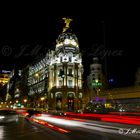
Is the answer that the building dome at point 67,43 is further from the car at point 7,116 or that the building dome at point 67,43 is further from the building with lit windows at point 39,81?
the car at point 7,116

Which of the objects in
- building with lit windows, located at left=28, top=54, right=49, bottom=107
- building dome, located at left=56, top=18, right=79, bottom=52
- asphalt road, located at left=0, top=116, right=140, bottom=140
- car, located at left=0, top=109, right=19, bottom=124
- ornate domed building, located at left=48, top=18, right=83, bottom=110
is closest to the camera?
asphalt road, located at left=0, top=116, right=140, bottom=140

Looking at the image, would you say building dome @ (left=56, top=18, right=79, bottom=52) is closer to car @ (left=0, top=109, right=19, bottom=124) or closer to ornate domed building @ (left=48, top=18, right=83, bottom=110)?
ornate domed building @ (left=48, top=18, right=83, bottom=110)

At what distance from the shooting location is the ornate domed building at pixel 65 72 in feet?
295

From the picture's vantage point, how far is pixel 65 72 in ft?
299

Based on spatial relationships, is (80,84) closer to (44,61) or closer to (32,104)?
(44,61)

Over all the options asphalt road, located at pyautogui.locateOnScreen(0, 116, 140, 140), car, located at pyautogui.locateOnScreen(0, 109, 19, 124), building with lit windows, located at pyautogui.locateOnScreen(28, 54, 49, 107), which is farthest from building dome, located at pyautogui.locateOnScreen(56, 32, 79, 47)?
asphalt road, located at pyautogui.locateOnScreen(0, 116, 140, 140)

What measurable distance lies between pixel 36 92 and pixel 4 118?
3583 inches

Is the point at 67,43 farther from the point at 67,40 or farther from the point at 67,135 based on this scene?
the point at 67,135

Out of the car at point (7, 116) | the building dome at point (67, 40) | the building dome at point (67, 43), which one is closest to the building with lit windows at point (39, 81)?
the building dome at point (67, 43)

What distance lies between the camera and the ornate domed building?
295 feet

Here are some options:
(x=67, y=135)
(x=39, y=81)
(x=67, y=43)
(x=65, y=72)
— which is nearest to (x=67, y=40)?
(x=67, y=43)

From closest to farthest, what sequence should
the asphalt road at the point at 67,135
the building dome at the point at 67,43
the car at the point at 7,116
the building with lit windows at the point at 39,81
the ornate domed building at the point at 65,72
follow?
the asphalt road at the point at 67,135 → the car at the point at 7,116 → the ornate domed building at the point at 65,72 → the building dome at the point at 67,43 → the building with lit windows at the point at 39,81

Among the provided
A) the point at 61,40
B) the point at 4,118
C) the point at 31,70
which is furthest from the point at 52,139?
the point at 31,70

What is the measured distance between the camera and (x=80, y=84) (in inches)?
3703
